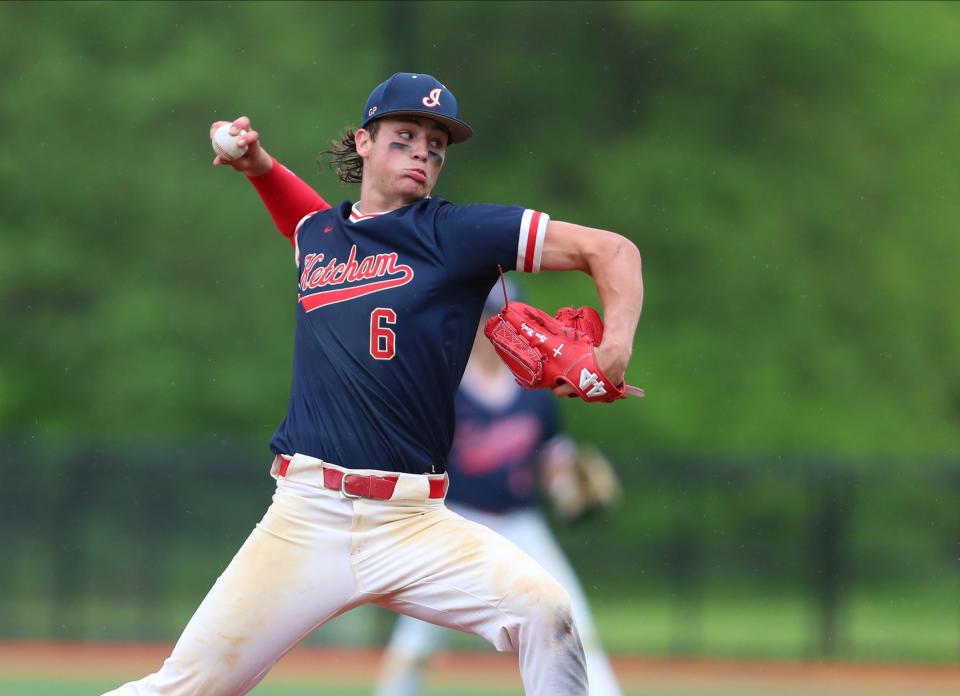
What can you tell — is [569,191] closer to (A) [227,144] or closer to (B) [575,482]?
(B) [575,482]

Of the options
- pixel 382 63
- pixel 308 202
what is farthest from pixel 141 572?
pixel 308 202

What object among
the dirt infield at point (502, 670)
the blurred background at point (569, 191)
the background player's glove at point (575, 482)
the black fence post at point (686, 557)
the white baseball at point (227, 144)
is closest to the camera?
the white baseball at point (227, 144)

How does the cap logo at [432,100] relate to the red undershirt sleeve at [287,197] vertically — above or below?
above

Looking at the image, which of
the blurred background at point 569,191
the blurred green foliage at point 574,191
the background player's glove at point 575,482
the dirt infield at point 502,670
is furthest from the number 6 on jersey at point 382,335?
the blurred green foliage at point 574,191

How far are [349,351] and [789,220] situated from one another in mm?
13533

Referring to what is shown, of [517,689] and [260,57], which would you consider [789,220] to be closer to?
[260,57]

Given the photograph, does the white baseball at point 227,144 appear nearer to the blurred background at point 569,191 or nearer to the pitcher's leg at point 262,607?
the pitcher's leg at point 262,607

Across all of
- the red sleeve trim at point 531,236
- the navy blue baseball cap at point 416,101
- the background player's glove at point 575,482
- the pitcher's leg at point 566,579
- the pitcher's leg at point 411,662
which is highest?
the navy blue baseball cap at point 416,101

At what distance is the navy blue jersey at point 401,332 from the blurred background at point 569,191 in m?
11.3

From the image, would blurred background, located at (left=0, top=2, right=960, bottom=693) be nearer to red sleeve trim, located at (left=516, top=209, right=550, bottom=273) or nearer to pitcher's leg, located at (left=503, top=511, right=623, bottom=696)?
pitcher's leg, located at (left=503, top=511, right=623, bottom=696)

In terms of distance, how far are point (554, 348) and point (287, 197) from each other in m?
1.29

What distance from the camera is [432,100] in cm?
472

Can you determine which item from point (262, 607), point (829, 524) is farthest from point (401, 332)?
point (829, 524)

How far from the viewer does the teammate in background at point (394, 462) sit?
4.31 m
